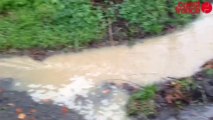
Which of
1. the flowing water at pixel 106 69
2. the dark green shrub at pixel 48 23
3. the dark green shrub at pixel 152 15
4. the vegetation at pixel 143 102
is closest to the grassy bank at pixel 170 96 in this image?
the vegetation at pixel 143 102

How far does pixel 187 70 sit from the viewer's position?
19.7 feet

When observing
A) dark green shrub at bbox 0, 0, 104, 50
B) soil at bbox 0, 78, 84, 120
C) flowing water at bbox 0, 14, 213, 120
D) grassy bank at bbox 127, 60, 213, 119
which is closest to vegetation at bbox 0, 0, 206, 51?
dark green shrub at bbox 0, 0, 104, 50

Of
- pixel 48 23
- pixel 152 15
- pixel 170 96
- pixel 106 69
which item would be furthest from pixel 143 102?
pixel 48 23

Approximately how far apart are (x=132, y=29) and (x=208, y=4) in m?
1.44

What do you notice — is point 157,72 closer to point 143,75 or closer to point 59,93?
point 143,75

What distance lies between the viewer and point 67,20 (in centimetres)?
643

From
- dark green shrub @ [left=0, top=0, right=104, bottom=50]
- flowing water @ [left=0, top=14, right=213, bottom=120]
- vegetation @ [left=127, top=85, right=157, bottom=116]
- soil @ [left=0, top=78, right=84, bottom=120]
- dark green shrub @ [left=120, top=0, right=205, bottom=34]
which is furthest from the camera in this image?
dark green shrub @ [left=120, top=0, right=205, bottom=34]

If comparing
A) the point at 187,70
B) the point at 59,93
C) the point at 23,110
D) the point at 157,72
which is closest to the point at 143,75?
the point at 157,72

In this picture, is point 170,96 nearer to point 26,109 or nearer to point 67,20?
point 26,109

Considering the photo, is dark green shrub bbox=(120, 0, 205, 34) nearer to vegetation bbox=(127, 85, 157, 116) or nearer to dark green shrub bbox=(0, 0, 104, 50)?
dark green shrub bbox=(0, 0, 104, 50)

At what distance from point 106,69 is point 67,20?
0.97 metres

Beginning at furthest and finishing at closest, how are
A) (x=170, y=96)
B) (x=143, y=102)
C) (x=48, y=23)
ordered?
(x=48, y=23), (x=170, y=96), (x=143, y=102)

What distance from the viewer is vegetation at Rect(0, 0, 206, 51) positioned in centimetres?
621

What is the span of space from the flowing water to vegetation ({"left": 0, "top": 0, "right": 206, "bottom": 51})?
0.21 meters
